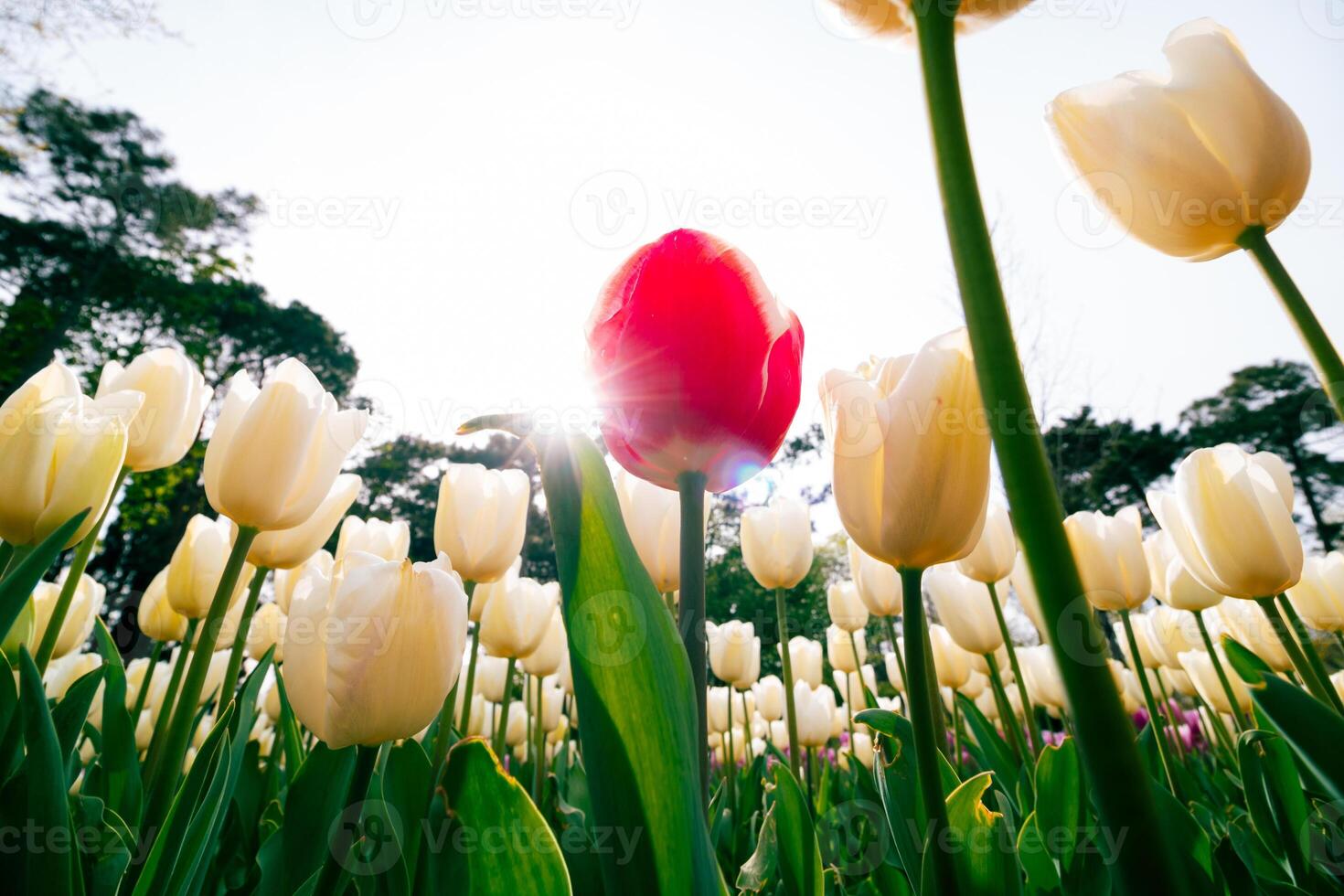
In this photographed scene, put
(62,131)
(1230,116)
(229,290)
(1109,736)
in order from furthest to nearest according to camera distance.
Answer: (229,290), (62,131), (1230,116), (1109,736)

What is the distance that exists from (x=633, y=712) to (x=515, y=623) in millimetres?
1349

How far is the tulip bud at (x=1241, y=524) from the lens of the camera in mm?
1027

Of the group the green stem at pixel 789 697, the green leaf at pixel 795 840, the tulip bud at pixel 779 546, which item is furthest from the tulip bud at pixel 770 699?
the green leaf at pixel 795 840

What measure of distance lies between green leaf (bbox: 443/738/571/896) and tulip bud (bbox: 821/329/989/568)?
0.37m

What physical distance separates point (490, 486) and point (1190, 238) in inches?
46.2

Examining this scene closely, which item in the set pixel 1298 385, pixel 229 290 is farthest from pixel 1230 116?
pixel 1298 385

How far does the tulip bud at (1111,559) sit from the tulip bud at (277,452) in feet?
4.61

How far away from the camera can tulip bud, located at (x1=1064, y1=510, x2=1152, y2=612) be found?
152 centimetres

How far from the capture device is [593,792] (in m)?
0.46

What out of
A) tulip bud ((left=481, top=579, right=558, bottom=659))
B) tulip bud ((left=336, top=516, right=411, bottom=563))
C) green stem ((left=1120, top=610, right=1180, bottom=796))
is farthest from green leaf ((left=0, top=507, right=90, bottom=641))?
green stem ((left=1120, top=610, right=1180, bottom=796))

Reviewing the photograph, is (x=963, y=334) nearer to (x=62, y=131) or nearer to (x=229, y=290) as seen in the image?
(x=62, y=131)

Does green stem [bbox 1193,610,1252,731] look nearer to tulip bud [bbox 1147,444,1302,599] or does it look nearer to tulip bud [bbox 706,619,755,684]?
tulip bud [bbox 1147,444,1302,599]

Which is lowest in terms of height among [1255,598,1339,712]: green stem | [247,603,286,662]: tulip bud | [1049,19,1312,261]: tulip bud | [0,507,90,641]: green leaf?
[1255,598,1339,712]: green stem

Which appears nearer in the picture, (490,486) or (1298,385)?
(490,486)
